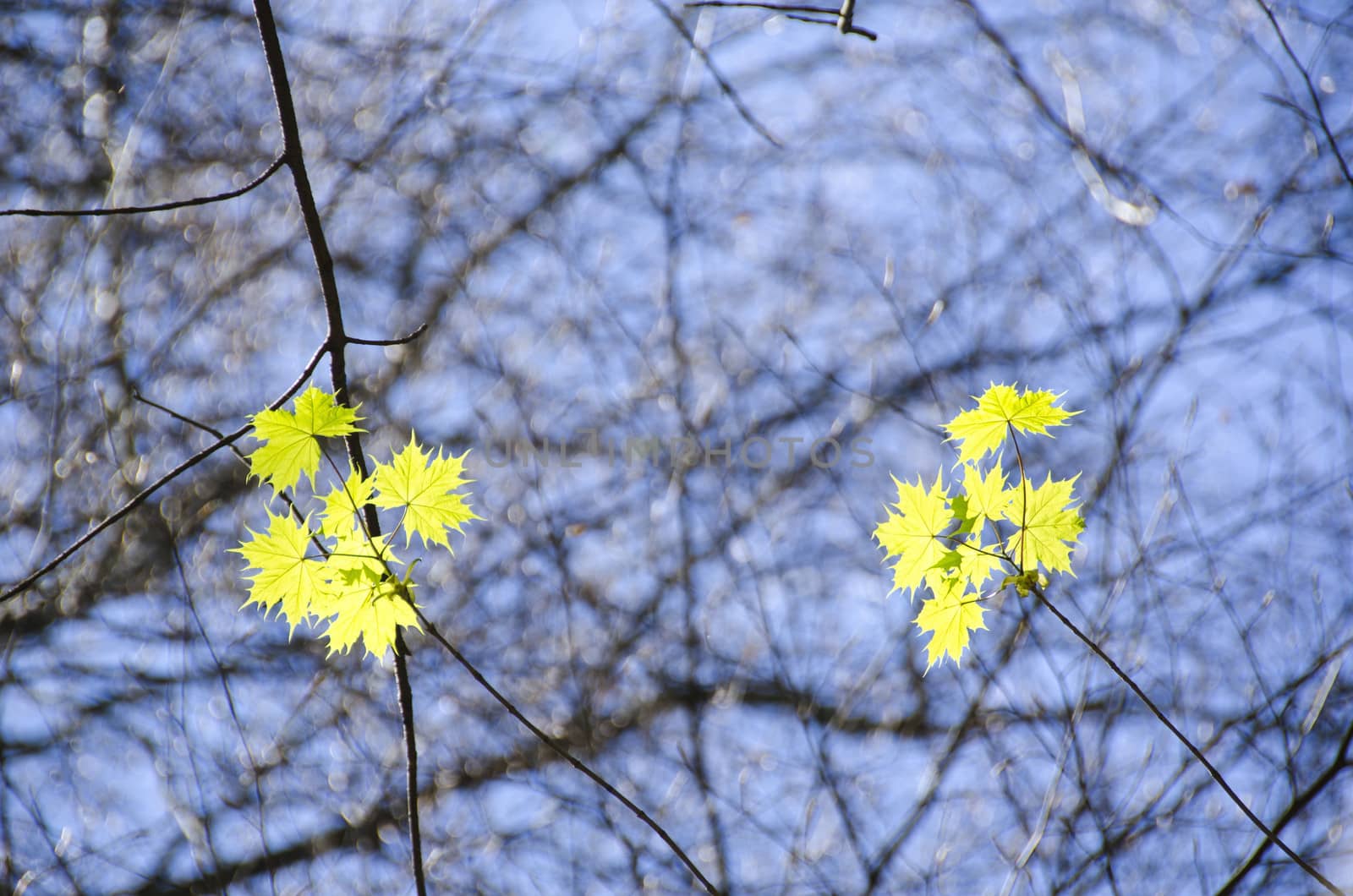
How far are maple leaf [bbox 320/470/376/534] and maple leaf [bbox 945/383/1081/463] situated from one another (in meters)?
0.80

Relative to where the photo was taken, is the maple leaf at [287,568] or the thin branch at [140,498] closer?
the thin branch at [140,498]

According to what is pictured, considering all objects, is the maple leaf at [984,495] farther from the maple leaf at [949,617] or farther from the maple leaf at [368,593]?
the maple leaf at [368,593]

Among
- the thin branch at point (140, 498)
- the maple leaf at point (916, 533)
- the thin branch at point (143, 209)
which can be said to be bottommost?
the thin branch at point (140, 498)

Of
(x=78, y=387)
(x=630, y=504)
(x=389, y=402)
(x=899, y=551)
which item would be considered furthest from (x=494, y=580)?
(x=899, y=551)

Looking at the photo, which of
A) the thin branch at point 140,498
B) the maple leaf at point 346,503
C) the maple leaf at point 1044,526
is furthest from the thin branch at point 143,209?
the maple leaf at point 1044,526

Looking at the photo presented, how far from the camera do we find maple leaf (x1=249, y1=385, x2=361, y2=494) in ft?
4.08

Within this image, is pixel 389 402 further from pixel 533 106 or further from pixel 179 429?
pixel 533 106

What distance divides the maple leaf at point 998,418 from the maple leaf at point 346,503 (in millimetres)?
796

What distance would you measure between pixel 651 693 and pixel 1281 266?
307 centimetres

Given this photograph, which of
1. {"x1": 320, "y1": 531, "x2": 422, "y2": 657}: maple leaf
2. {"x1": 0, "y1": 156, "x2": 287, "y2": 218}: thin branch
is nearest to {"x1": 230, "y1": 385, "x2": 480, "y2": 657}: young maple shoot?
{"x1": 320, "y1": 531, "x2": 422, "y2": 657}: maple leaf

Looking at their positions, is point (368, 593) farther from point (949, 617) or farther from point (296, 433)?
point (949, 617)

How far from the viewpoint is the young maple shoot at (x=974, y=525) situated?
1.33 m

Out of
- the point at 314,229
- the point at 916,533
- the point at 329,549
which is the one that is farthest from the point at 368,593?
the point at 916,533

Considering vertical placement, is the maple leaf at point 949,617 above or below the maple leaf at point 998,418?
below
